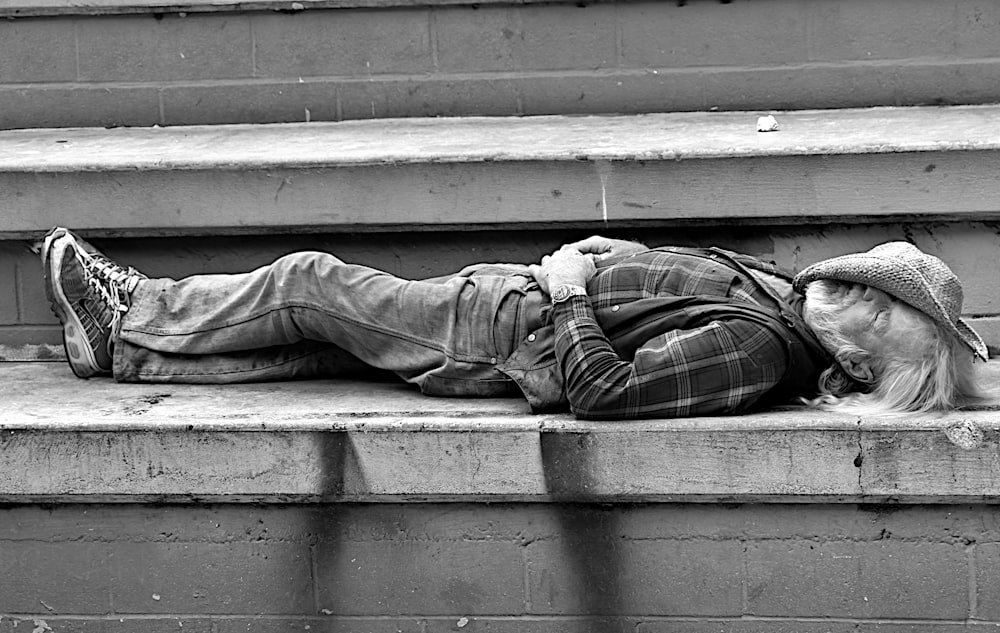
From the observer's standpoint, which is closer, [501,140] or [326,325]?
[326,325]

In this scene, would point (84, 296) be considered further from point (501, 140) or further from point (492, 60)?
point (492, 60)

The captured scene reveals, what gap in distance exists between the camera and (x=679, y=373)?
273 cm

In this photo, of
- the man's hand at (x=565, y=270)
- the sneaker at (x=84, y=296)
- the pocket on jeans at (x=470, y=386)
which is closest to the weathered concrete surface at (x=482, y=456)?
the pocket on jeans at (x=470, y=386)

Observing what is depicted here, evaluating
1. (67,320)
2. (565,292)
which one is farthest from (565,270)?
(67,320)

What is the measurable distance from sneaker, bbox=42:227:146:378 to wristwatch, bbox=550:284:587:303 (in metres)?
1.24

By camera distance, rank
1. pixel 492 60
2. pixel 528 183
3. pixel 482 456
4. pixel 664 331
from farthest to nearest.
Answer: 1. pixel 492 60
2. pixel 528 183
3. pixel 664 331
4. pixel 482 456

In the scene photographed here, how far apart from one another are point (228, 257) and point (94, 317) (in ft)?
1.41

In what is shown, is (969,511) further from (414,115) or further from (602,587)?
(414,115)

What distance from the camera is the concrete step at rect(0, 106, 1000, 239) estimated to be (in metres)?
3.28

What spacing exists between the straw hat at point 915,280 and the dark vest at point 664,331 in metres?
0.18

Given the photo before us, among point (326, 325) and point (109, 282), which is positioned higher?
point (109, 282)

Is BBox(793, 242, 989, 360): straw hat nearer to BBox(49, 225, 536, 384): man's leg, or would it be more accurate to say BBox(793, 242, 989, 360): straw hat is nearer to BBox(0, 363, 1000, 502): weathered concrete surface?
BBox(0, 363, 1000, 502): weathered concrete surface

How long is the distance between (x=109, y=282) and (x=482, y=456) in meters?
1.29

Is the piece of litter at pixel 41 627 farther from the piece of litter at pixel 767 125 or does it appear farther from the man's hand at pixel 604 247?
the piece of litter at pixel 767 125
